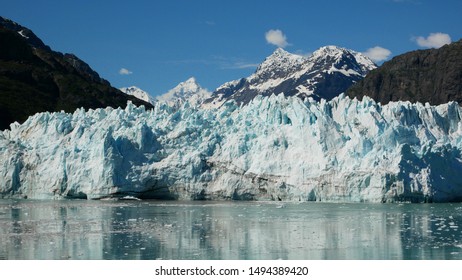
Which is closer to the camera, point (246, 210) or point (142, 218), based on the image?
point (142, 218)

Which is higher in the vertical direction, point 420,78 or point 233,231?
point 420,78

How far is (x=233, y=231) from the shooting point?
19688mm

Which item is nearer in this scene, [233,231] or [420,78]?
[233,231]

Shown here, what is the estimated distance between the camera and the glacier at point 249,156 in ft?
94.7

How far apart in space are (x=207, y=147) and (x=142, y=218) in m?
8.94

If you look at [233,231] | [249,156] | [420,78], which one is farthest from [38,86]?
[233,231]

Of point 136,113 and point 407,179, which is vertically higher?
point 136,113

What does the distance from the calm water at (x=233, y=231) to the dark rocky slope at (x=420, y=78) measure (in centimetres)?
7800

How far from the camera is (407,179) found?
1110 inches

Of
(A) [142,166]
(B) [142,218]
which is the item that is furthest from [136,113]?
(B) [142,218]

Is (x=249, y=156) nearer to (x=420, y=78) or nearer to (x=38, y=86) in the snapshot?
(x=38, y=86)

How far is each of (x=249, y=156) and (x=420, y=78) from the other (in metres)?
82.7
